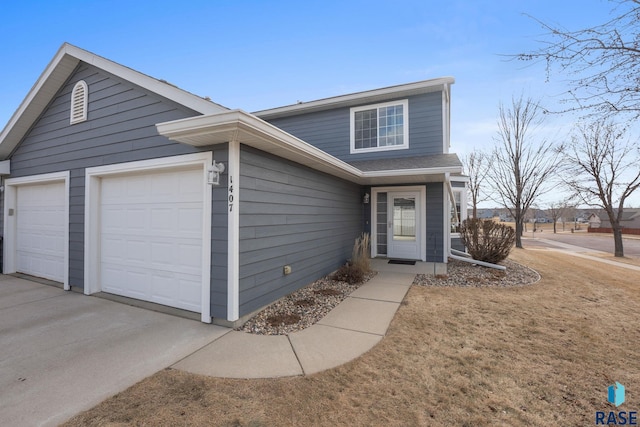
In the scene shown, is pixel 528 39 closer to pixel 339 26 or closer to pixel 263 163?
pixel 263 163

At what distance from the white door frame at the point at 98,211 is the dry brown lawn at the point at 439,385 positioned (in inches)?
55.4

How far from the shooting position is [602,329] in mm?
3672

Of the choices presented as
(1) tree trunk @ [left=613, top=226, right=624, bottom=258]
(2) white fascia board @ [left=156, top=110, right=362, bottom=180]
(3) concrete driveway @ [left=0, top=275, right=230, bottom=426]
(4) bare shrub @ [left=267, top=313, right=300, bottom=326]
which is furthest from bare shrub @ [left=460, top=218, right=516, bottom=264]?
(1) tree trunk @ [left=613, top=226, right=624, bottom=258]

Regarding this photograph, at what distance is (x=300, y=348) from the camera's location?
3.12 metres

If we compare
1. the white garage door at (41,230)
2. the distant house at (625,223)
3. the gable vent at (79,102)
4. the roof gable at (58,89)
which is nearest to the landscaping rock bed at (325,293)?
the roof gable at (58,89)

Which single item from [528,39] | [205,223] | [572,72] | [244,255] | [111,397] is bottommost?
[111,397]

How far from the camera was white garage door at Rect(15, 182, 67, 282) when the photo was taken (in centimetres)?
584

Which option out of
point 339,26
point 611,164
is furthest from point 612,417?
point 611,164

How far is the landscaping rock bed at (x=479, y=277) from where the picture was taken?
19.5ft

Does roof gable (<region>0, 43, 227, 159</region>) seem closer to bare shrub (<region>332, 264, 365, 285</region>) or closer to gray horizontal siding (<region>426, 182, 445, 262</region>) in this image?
bare shrub (<region>332, 264, 365, 285</region>)

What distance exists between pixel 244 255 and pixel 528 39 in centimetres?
398

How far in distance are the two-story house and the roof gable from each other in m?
0.02

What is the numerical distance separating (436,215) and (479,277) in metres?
2.14

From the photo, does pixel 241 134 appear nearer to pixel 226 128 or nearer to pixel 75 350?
pixel 226 128
